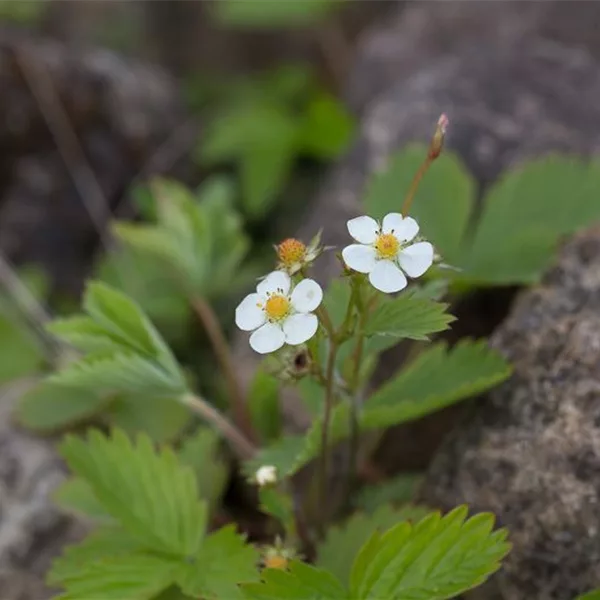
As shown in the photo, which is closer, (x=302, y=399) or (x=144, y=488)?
(x=144, y=488)

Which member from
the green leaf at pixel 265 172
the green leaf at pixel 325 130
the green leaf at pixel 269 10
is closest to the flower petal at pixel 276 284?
the green leaf at pixel 265 172

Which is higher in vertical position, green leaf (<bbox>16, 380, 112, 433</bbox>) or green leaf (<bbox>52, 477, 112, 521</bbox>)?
green leaf (<bbox>16, 380, 112, 433</bbox>)

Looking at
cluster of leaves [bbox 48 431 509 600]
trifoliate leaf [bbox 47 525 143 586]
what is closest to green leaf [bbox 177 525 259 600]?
cluster of leaves [bbox 48 431 509 600]

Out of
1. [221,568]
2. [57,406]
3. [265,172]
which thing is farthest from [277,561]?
[265,172]

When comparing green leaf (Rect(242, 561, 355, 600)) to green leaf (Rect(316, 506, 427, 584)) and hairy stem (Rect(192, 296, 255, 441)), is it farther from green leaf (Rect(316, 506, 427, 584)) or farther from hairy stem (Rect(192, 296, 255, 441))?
hairy stem (Rect(192, 296, 255, 441))

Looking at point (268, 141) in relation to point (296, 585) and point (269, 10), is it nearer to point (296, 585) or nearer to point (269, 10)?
point (269, 10)

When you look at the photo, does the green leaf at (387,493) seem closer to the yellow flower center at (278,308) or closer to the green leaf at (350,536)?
the green leaf at (350,536)
